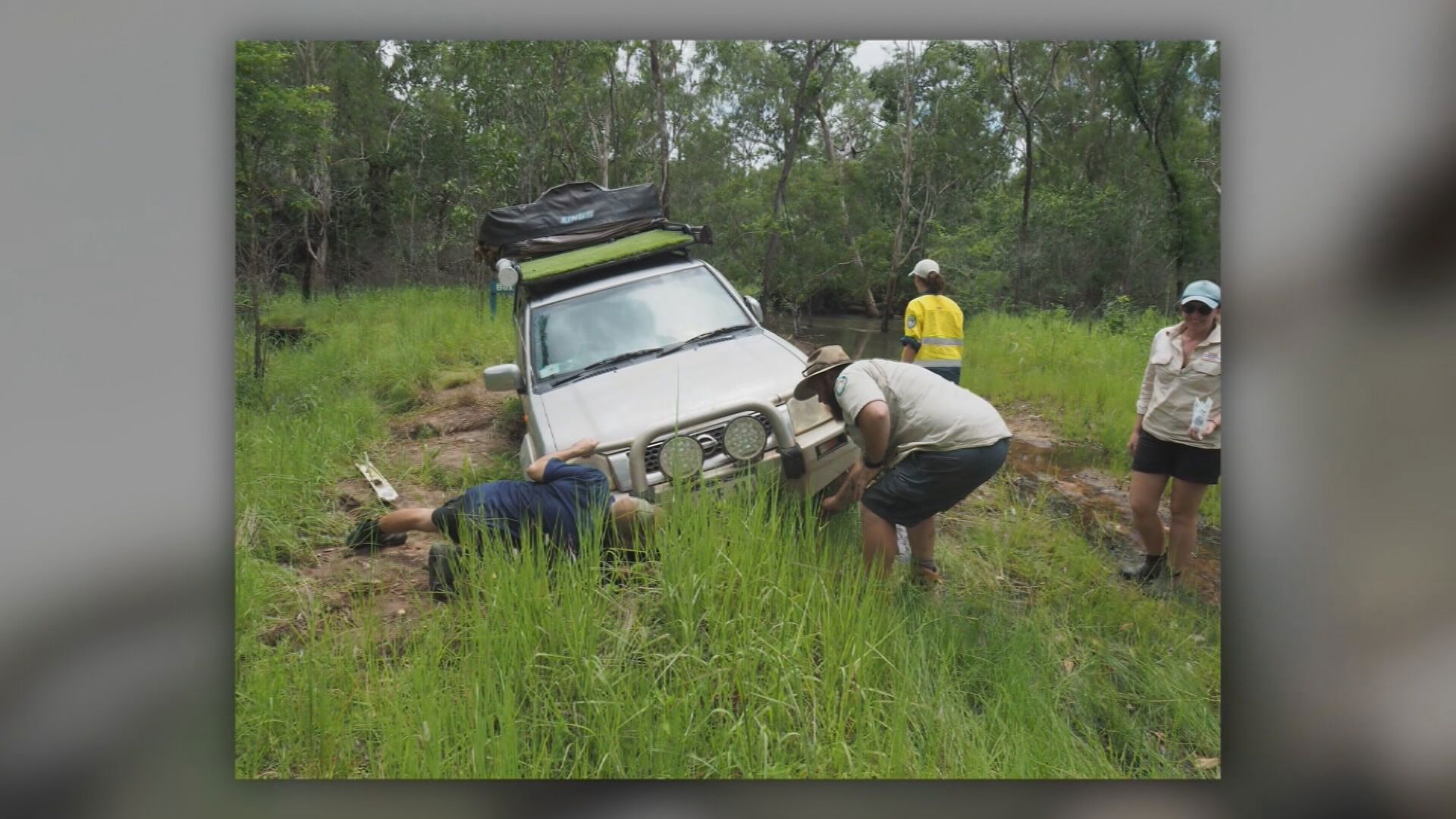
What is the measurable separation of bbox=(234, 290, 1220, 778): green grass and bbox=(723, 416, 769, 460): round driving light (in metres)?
0.10

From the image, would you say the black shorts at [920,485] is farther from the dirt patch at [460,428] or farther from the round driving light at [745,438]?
the dirt patch at [460,428]

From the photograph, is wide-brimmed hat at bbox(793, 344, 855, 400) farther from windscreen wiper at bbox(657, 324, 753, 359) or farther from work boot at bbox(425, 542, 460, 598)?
work boot at bbox(425, 542, 460, 598)

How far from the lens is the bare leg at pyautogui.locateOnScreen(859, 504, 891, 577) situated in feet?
8.13

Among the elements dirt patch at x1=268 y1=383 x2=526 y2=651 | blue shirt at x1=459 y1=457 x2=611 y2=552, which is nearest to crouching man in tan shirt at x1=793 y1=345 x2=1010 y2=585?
blue shirt at x1=459 y1=457 x2=611 y2=552

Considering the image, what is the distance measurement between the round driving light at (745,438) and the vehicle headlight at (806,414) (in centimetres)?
9

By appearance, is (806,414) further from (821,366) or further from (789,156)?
(789,156)

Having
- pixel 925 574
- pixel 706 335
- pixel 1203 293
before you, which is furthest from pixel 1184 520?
pixel 706 335

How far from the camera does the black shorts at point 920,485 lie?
98.1 inches

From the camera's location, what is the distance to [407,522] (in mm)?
2506

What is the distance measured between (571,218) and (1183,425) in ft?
6.09
